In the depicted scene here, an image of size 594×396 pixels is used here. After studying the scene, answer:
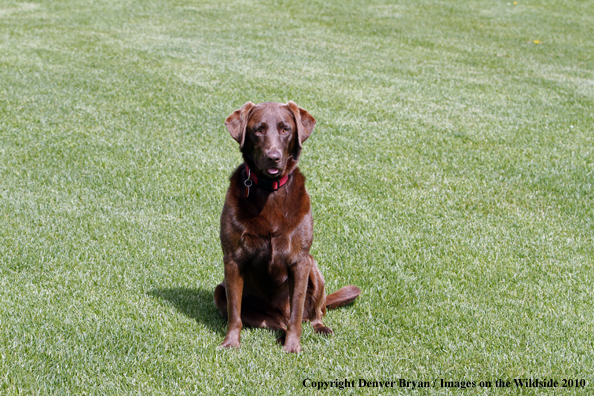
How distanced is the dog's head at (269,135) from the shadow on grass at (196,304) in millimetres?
1194

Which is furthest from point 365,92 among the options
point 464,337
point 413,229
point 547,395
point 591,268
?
point 547,395

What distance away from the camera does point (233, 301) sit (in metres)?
4.30

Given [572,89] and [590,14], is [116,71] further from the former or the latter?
[590,14]

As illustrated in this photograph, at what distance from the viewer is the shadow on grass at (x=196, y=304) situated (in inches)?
185

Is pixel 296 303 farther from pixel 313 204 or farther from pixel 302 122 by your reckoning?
pixel 313 204

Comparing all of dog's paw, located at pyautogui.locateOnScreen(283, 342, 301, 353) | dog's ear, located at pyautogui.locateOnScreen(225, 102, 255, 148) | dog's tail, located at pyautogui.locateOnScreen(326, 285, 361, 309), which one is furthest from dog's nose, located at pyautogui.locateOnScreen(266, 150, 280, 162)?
dog's tail, located at pyautogui.locateOnScreen(326, 285, 361, 309)

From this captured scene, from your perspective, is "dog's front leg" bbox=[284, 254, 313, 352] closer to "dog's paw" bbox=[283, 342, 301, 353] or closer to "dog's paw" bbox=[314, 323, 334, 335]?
"dog's paw" bbox=[283, 342, 301, 353]

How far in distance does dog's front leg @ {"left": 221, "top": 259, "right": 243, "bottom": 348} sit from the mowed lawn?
148mm

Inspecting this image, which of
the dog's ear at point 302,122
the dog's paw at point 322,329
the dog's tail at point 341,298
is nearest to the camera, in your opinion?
the dog's ear at point 302,122

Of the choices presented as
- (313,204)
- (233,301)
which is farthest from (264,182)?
(313,204)

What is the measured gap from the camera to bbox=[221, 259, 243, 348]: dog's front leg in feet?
14.0

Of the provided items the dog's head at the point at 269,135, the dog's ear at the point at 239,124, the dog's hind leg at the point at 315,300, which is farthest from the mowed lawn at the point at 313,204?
the dog's ear at the point at 239,124

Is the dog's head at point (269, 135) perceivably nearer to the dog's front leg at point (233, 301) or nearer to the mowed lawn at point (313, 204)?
the dog's front leg at point (233, 301)

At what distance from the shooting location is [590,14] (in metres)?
20.4
